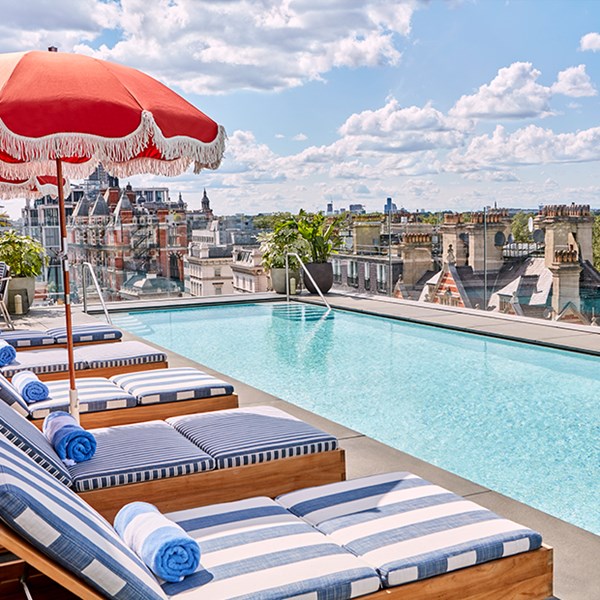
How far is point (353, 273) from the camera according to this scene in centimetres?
1369

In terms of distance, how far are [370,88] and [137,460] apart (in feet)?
85.2

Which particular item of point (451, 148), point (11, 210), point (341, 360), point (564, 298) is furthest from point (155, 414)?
point (451, 148)

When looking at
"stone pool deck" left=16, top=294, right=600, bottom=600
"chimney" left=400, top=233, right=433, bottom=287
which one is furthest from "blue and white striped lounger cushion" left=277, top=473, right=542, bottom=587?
"chimney" left=400, top=233, right=433, bottom=287

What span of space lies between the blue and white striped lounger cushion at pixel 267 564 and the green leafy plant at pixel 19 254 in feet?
32.3

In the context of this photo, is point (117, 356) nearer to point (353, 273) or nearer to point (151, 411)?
point (151, 411)

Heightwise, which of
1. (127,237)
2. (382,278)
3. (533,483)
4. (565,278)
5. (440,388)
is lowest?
(533,483)

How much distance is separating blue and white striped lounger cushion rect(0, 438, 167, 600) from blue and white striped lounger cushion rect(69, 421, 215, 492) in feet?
3.92

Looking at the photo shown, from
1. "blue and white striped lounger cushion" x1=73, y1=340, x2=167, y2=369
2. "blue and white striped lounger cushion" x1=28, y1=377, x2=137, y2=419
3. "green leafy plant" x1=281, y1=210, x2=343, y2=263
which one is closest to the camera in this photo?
"blue and white striped lounger cushion" x1=28, y1=377, x2=137, y2=419

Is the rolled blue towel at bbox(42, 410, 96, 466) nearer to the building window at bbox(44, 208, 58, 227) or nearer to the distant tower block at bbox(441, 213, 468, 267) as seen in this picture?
the distant tower block at bbox(441, 213, 468, 267)

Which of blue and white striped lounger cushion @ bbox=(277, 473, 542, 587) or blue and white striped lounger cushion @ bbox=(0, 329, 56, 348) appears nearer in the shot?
blue and white striped lounger cushion @ bbox=(277, 473, 542, 587)

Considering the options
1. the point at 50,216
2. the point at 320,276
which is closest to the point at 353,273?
the point at 320,276

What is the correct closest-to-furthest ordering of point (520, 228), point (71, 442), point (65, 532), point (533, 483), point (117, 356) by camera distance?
point (65, 532) → point (71, 442) → point (533, 483) → point (117, 356) → point (520, 228)

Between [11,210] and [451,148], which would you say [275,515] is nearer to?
[11,210]

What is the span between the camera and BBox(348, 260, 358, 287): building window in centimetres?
1363
